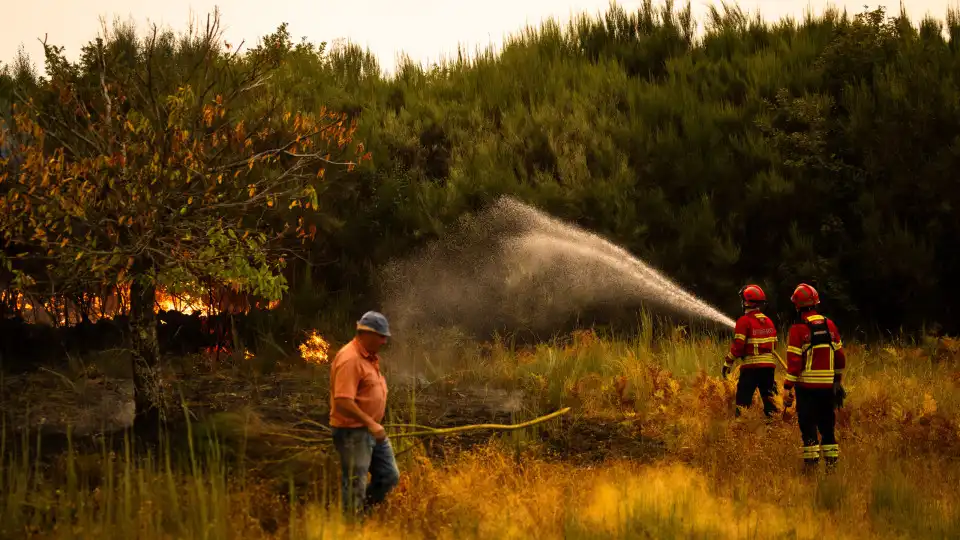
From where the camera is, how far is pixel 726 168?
16094 mm

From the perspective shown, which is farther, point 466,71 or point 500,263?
point 466,71

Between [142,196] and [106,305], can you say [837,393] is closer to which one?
[142,196]

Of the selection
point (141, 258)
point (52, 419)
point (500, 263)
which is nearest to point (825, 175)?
point (500, 263)

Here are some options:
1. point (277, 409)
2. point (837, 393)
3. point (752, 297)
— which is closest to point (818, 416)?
point (837, 393)

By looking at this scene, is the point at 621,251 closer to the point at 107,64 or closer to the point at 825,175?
the point at 825,175

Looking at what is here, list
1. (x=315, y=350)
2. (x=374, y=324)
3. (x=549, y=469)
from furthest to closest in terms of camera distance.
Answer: (x=315, y=350), (x=549, y=469), (x=374, y=324)

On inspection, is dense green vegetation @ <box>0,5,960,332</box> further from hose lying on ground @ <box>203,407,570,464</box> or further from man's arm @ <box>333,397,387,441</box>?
man's arm @ <box>333,397,387,441</box>

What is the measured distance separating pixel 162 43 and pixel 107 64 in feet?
25.1

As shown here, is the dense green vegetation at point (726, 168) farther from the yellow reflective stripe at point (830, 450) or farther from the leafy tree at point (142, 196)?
the yellow reflective stripe at point (830, 450)

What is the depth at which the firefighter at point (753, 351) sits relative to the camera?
34.5 ft

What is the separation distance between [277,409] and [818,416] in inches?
235

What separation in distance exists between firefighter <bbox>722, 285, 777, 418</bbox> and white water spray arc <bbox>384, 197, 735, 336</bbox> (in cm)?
481

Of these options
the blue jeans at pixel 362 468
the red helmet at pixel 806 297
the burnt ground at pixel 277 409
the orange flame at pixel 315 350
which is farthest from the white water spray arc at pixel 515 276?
the blue jeans at pixel 362 468

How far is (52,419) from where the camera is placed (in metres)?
10.9
